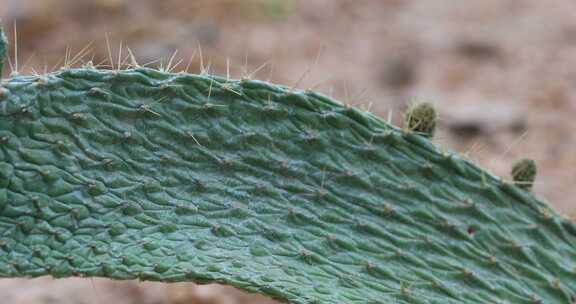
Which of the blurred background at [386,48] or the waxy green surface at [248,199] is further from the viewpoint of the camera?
the blurred background at [386,48]

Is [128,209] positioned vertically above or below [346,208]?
below

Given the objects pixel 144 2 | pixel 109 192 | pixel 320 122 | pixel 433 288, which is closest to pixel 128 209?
pixel 109 192

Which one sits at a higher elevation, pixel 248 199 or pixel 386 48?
pixel 386 48

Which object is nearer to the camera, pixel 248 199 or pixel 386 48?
pixel 248 199

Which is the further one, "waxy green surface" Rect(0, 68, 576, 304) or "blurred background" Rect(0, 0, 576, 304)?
"blurred background" Rect(0, 0, 576, 304)

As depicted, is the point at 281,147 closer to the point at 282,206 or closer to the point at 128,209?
the point at 282,206

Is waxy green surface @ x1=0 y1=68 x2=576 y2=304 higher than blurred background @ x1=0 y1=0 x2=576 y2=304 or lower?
lower

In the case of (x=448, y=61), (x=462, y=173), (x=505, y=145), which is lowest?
(x=462, y=173)

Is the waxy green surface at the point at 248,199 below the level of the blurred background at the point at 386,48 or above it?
below
